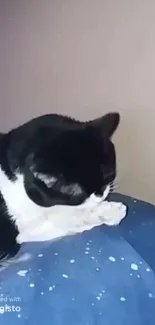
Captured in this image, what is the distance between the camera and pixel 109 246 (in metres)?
1.08

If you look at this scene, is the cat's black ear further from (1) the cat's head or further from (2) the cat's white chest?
(2) the cat's white chest

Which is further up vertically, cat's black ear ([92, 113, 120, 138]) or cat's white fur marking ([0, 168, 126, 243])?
cat's black ear ([92, 113, 120, 138])

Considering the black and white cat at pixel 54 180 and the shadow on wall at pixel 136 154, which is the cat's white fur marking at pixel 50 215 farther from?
the shadow on wall at pixel 136 154

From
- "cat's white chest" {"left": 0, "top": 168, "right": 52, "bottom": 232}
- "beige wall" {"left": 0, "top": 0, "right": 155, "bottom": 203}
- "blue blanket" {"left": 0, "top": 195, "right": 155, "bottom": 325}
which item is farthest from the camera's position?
"beige wall" {"left": 0, "top": 0, "right": 155, "bottom": 203}

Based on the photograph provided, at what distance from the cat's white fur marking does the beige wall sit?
0.22 metres

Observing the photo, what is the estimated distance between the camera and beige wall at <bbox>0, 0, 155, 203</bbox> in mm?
1261

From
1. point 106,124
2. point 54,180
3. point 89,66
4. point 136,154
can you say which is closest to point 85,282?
point 54,180

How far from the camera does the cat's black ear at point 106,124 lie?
1.12m

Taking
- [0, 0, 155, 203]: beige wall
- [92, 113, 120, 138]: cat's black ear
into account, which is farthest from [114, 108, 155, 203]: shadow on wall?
[92, 113, 120, 138]: cat's black ear

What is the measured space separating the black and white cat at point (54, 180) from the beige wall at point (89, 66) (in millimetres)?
163

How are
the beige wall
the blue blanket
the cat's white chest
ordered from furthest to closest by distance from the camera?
1. the beige wall
2. the cat's white chest
3. the blue blanket

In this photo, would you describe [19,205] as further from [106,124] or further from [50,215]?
[106,124]

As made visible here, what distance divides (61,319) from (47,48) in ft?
2.13

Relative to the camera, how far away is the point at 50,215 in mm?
1136
